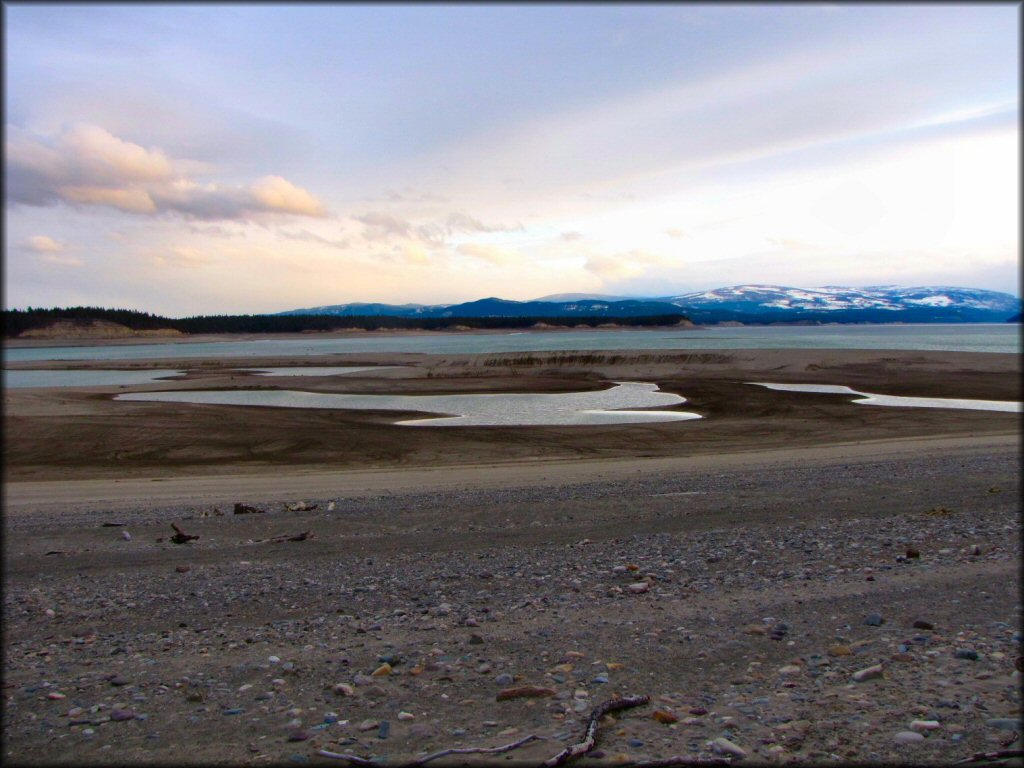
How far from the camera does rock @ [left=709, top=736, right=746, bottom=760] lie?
432cm

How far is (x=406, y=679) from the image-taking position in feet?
18.3

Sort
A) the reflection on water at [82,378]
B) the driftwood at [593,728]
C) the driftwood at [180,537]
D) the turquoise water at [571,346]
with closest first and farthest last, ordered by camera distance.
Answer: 1. the driftwood at [593,728]
2. the driftwood at [180,537]
3. the reflection on water at [82,378]
4. the turquoise water at [571,346]

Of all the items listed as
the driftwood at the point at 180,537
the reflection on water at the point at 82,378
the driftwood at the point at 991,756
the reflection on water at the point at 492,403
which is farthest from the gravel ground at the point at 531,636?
the reflection on water at the point at 82,378

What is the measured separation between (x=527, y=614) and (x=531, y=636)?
59 centimetres

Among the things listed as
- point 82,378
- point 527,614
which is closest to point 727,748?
point 527,614

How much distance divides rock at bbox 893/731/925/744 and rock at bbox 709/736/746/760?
1.01 m

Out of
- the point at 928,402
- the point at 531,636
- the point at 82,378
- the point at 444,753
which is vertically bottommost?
the point at 928,402

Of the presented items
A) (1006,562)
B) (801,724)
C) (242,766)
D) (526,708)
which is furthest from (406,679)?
(1006,562)

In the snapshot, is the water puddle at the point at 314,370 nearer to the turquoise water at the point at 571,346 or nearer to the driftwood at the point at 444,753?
the turquoise water at the point at 571,346

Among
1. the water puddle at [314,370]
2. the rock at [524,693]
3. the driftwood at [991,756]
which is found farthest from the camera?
the water puddle at [314,370]

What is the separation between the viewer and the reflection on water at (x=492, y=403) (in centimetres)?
3238

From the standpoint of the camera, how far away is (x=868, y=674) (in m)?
5.31

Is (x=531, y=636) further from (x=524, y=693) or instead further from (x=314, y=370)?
(x=314, y=370)

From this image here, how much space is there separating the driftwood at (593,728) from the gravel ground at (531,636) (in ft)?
0.25
